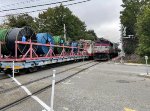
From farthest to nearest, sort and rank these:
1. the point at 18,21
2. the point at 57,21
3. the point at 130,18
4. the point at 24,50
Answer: the point at 57,21 → the point at 130,18 → the point at 18,21 → the point at 24,50

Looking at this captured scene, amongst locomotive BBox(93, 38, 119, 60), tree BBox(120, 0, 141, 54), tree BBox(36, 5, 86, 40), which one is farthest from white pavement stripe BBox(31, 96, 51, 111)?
tree BBox(36, 5, 86, 40)

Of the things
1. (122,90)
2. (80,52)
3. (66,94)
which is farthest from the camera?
(80,52)

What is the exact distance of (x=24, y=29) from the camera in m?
23.8

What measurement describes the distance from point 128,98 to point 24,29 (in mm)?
12893

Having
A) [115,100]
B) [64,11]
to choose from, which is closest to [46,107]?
[115,100]

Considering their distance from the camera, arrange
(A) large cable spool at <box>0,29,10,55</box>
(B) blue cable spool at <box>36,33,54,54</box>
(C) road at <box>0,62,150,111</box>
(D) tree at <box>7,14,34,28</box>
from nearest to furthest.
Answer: (C) road at <box>0,62,150,111</box>, (A) large cable spool at <box>0,29,10,55</box>, (B) blue cable spool at <box>36,33,54,54</box>, (D) tree at <box>7,14,34,28</box>

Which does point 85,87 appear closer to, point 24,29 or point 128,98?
point 128,98

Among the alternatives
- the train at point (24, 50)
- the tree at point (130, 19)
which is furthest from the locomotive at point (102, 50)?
the tree at point (130, 19)

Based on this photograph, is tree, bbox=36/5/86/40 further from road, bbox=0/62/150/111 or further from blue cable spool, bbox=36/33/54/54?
road, bbox=0/62/150/111

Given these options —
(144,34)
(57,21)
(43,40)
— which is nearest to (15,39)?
(43,40)

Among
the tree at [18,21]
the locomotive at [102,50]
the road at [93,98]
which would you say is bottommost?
the road at [93,98]

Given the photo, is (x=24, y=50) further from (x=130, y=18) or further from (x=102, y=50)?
(x=130, y=18)

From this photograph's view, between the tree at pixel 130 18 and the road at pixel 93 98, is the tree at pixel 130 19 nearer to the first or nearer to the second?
the tree at pixel 130 18

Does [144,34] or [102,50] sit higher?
[144,34]
